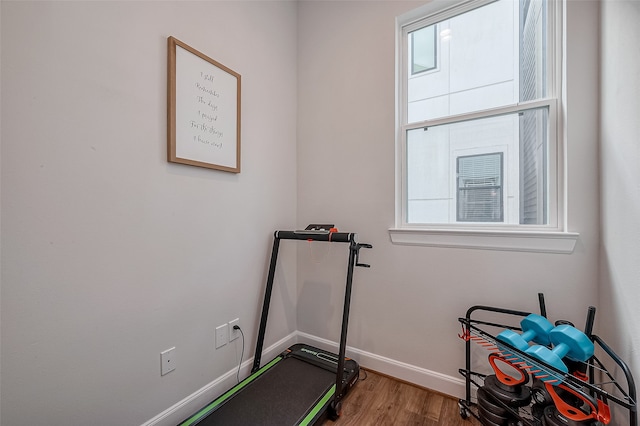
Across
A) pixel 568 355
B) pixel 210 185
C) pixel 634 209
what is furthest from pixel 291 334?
pixel 634 209

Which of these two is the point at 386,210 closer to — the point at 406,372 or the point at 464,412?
the point at 406,372

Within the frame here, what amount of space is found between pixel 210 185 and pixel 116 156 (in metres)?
0.45

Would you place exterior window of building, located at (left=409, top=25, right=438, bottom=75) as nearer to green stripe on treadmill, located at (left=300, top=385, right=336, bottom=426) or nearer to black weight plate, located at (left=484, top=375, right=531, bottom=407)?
black weight plate, located at (left=484, top=375, right=531, bottom=407)

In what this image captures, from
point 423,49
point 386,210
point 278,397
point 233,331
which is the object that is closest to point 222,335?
point 233,331

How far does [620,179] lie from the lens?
3.26 feet

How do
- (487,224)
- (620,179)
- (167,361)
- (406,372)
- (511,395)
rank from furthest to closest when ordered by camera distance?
(406,372), (487,224), (167,361), (511,395), (620,179)

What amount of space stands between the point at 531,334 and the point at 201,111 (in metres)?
1.89

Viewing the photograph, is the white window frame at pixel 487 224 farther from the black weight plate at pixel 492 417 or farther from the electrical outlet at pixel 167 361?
the electrical outlet at pixel 167 361

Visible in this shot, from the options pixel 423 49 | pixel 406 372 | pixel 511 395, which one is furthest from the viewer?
pixel 423 49

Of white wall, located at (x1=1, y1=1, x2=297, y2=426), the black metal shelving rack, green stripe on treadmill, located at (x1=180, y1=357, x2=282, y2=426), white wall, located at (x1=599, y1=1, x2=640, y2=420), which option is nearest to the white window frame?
white wall, located at (x1=599, y1=1, x2=640, y2=420)

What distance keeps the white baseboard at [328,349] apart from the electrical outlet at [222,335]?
189 mm

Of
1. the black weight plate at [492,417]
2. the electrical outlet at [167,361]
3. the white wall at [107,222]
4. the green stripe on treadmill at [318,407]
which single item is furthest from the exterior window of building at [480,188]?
the electrical outlet at [167,361]

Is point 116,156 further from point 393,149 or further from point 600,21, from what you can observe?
point 600,21

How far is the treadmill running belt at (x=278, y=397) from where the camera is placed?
1217 mm
